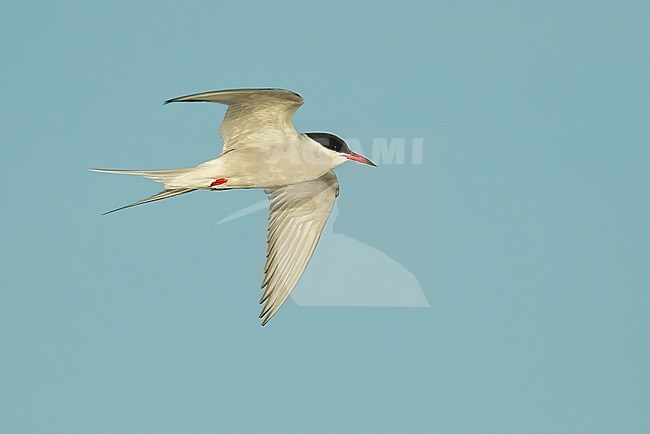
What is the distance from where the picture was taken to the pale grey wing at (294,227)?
12.5 metres

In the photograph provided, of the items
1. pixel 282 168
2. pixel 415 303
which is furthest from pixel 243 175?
pixel 415 303

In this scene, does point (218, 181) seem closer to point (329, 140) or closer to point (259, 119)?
point (259, 119)

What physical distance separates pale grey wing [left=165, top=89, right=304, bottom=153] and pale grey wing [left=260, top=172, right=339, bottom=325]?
168 cm

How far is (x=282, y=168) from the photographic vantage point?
11188 millimetres

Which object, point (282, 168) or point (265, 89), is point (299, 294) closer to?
point (282, 168)

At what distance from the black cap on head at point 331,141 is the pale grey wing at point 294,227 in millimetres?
1589

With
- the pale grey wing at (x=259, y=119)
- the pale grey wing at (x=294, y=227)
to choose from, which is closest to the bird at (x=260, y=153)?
the pale grey wing at (x=259, y=119)

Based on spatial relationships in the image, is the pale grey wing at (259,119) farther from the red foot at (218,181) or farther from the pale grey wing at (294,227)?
the pale grey wing at (294,227)

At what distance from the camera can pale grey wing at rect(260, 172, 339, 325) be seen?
1255 cm

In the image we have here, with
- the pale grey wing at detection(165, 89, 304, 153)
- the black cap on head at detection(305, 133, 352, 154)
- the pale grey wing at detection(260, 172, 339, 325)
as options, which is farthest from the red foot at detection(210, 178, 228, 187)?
the pale grey wing at detection(260, 172, 339, 325)

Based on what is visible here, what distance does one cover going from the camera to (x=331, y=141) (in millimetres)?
11430

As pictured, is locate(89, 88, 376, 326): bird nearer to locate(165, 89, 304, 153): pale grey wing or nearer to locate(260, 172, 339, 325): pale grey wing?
locate(165, 89, 304, 153): pale grey wing

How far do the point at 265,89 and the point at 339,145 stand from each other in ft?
3.68

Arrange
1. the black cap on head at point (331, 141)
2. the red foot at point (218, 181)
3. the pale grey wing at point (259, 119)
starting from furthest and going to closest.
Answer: the black cap on head at point (331, 141) → the red foot at point (218, 181) → the pale grey wing at point (259, 119)
